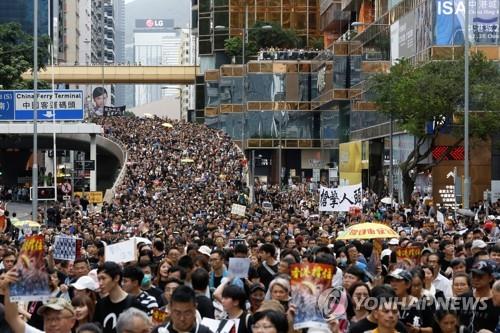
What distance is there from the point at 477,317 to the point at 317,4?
9904 centimetres

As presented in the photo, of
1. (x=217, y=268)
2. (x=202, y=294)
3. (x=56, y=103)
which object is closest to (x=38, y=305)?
(x=202, y=294)

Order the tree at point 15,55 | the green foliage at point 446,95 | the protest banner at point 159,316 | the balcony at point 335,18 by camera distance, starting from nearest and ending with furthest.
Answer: the protest banner at point 159,316, the green foliage at point 446,95, the tree at point 15,55, the balcony at point 335,18

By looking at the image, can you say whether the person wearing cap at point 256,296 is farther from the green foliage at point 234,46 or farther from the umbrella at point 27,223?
the green foliage at point 234,46

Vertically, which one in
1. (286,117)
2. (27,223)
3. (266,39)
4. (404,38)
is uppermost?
(266,39)

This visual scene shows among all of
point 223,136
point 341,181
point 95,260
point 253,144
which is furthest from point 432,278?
point 253,144

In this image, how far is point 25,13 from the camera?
152m

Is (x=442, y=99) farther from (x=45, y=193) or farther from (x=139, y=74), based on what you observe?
(x=139, y=74)

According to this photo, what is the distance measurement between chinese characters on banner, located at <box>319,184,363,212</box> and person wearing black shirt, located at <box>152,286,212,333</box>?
75.8 ft

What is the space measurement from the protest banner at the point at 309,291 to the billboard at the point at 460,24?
4614cm

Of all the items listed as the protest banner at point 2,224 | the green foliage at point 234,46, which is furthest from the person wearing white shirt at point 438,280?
the green foliage at point 234,46

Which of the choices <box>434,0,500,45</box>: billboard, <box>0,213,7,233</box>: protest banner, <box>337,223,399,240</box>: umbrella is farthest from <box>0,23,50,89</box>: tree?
<box>337,223,399,240</box>: umbrella

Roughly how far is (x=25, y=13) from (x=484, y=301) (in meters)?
144

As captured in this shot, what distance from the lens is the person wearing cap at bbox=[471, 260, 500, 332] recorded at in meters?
11.3

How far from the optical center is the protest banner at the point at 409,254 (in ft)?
49.8
